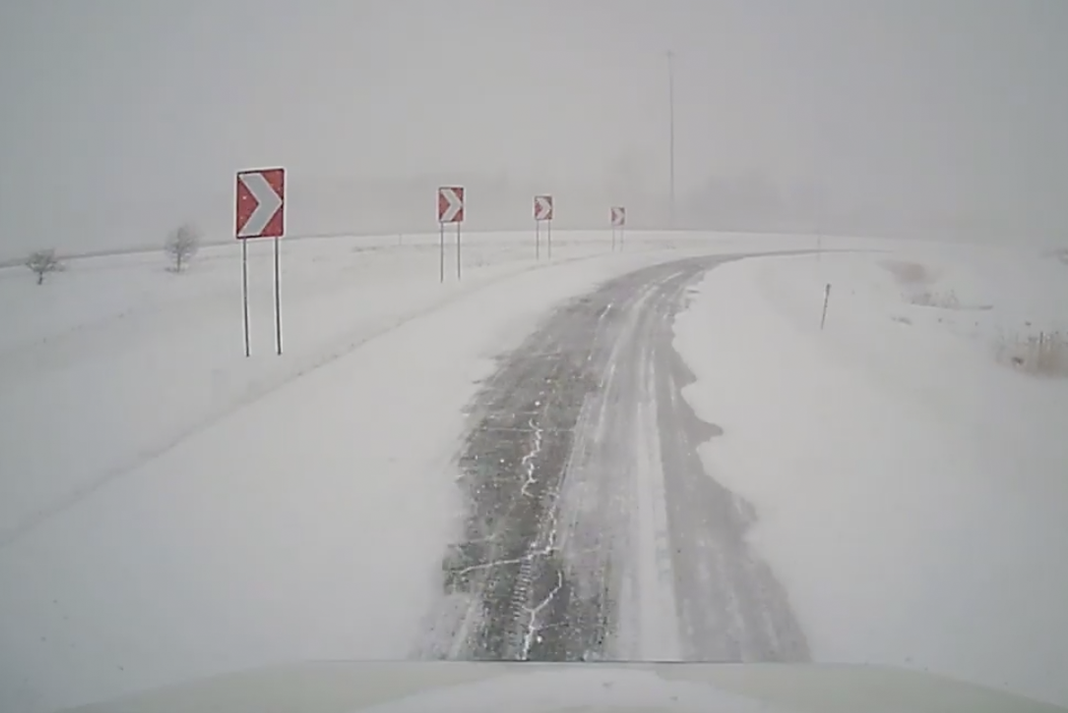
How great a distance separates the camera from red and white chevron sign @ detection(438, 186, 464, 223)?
6543 mm

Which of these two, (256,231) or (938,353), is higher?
(256,231)

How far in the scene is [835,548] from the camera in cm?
409

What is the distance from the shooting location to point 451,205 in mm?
6859

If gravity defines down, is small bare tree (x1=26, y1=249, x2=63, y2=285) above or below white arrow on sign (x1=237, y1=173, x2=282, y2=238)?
below

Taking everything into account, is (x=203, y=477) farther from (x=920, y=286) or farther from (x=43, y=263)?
(x=920, y=286)

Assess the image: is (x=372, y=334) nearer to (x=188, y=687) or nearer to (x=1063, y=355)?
(x=188, y=687)

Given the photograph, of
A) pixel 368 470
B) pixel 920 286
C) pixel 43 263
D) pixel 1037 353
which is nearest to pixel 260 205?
pixel 43 263

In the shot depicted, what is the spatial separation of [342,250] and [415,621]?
404 centimetres

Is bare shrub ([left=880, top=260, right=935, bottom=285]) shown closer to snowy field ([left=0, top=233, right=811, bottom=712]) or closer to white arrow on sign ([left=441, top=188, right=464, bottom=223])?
snowy field ([left=0, top=233, right=811, bottom=712])

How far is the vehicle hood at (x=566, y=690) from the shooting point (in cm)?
297

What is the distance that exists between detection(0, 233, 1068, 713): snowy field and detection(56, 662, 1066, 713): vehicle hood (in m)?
0.17

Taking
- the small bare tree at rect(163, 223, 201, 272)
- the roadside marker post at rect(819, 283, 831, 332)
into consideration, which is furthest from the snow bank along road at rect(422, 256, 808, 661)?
the small bare tree at rect(163, 223, 201, 272)

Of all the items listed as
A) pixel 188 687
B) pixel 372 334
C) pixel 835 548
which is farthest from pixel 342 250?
pixel 835 548

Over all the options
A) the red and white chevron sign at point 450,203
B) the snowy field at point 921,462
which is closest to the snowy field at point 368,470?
the snowy field at point 921,462
